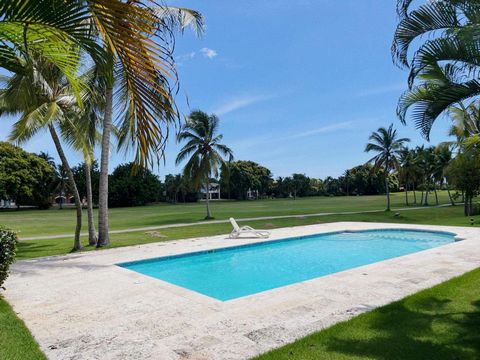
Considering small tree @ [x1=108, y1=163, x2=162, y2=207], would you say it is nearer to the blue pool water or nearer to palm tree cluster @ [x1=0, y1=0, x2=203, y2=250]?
the blue pool water

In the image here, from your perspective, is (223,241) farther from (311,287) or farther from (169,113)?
(169,113)

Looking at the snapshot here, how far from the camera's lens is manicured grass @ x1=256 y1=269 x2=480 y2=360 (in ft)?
12.2

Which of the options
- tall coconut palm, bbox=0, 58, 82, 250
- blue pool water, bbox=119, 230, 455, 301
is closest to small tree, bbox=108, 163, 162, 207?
tall coconut palm, bbox=0, 58, 82, 250

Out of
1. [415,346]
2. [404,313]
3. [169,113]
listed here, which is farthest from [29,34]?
[404,313]

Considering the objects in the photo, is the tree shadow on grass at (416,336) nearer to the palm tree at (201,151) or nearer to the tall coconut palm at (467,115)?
the tall coconut palm at (467,115)

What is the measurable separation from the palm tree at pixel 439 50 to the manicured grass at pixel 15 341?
6.04 meters

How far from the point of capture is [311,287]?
677 cm

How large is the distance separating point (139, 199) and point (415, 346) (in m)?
68.8

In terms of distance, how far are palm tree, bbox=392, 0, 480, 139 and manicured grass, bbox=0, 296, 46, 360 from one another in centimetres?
604

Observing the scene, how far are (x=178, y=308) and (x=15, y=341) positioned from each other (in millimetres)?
2213

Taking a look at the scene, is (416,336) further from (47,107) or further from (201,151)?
(201,151)

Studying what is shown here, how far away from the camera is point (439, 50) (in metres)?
4.97

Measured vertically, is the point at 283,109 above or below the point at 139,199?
above

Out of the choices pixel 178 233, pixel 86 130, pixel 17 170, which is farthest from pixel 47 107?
pixel 17 170
